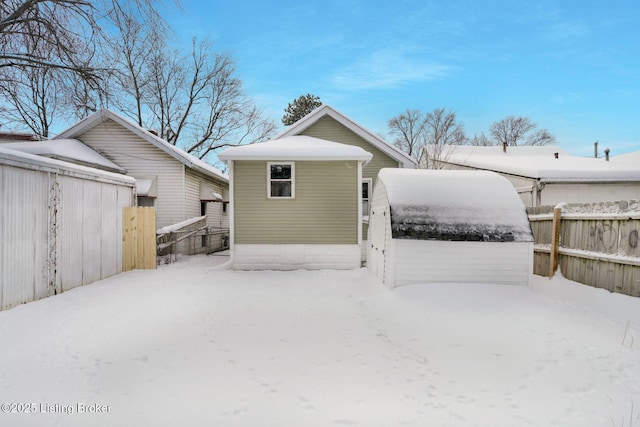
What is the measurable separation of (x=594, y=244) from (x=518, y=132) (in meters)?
43.2

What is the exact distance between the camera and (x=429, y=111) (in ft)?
98.4

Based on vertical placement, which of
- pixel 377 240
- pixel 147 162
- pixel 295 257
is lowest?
pixel 295 257

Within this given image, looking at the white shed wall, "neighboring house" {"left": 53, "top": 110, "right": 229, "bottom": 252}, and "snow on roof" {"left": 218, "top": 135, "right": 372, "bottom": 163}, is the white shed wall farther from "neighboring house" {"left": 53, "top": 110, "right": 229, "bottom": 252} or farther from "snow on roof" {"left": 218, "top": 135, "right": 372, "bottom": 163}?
"neighboring house" {"left": 53, "top": 110, "right": 229, "bottom": 252}

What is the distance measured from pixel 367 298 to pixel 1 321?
634cm

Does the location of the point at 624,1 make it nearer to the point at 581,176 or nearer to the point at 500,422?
the point at 581,176

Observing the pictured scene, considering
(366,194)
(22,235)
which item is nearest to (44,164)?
(22,235)

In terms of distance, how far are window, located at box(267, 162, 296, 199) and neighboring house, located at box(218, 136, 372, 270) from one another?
3cm

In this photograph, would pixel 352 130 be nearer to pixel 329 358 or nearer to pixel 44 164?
pixel 44 164

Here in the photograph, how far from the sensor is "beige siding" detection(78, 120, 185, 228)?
13703 millimetres

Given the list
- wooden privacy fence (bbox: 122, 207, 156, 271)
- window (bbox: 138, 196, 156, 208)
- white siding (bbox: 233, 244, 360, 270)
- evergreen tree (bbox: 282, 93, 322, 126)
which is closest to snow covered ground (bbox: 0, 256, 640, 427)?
wooden privacy fence (bbox: 122, 207, 156, 271)

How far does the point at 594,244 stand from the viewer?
20.9 ft

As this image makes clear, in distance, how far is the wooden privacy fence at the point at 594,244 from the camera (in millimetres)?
5578

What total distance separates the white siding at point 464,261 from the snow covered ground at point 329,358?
280 mm

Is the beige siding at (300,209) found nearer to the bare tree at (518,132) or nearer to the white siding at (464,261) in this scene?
the white siding at (464,261)
